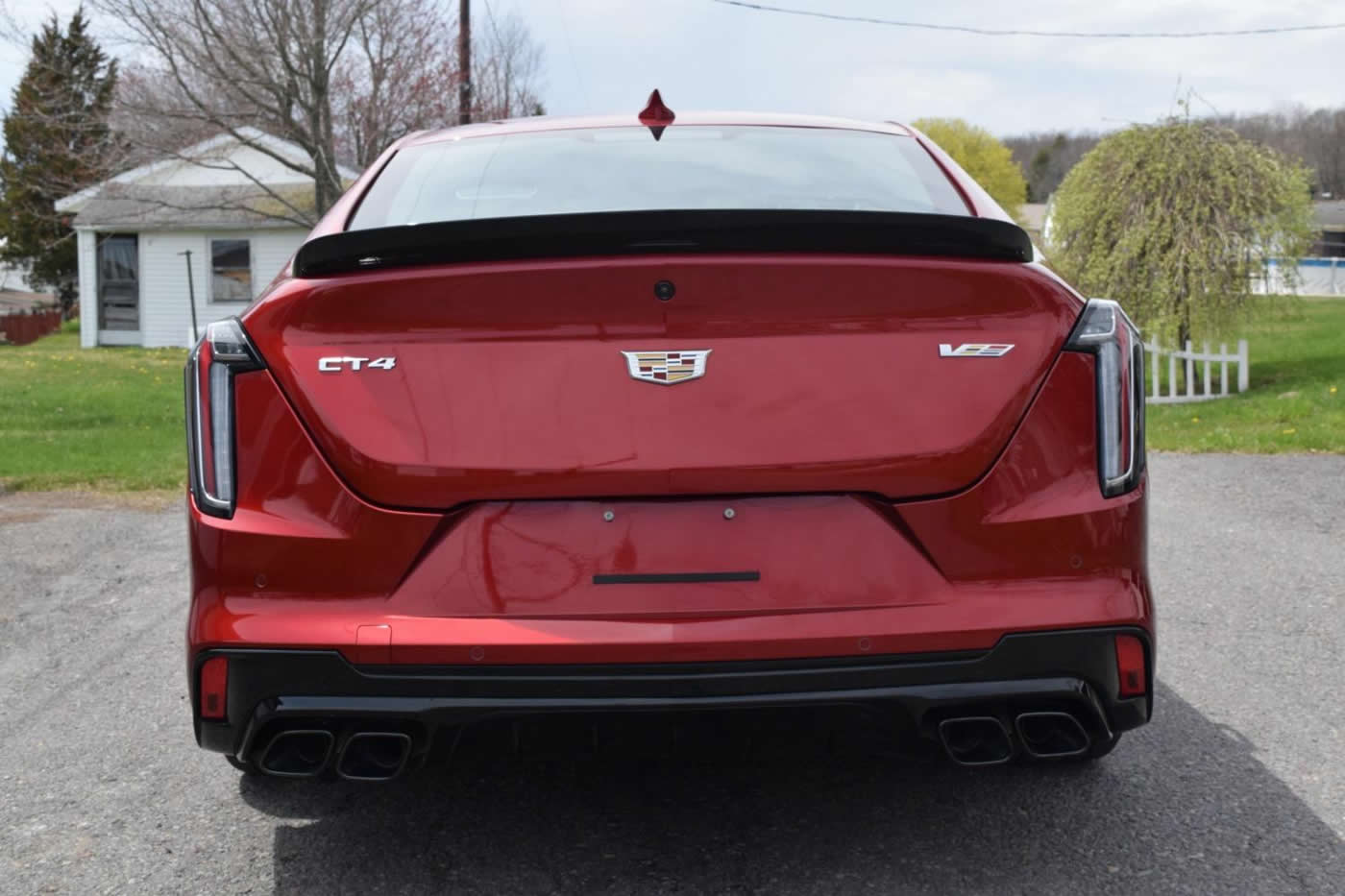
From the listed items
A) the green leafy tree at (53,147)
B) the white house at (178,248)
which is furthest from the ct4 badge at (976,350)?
the white house at (178,248)

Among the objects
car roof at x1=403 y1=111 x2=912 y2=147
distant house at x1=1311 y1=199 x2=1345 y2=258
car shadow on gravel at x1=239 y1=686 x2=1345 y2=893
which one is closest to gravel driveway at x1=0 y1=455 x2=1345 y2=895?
car shadow on gravel at x1=239 y1=686 x2=1345 y2=893

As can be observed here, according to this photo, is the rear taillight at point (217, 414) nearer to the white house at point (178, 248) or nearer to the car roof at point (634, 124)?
the car roof at point (634, 124)

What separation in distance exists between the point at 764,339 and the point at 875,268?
0.81ft

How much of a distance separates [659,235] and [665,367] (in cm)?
26

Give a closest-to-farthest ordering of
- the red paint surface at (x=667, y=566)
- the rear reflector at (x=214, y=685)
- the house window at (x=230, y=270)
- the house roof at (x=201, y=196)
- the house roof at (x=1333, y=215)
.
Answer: the red paint surface at (x=667, y=566) < the rear reflector at (x=214, y=685) < the house roof at (x=201, y=196) < the house window at (x=230, y=270) < the house roof at (x=1333, y=215)

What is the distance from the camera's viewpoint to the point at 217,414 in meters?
2.58

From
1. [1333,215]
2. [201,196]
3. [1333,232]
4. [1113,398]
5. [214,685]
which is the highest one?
[1333,215]

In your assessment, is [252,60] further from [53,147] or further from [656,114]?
[656,114]

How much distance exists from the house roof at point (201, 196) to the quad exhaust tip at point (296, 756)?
25513 mm

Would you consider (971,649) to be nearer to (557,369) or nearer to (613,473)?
(613,473)

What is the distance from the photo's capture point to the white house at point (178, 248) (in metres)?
30.0

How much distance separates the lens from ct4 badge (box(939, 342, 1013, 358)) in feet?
8.23

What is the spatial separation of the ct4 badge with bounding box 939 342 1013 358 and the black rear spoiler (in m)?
0.19

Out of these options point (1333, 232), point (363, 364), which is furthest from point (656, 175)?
point (1333, 232)
